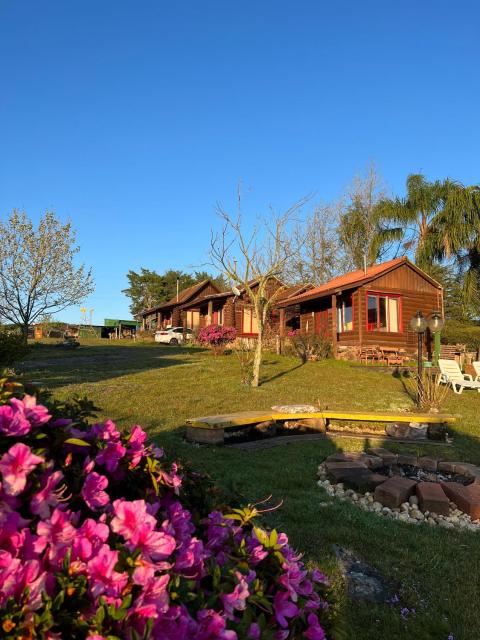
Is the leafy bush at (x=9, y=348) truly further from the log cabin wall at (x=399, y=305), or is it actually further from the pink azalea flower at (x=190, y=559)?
the log cabin wall at (x=399, y=305)

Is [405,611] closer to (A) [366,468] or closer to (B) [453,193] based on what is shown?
(A) [366,468]

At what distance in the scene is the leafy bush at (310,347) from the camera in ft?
67.6

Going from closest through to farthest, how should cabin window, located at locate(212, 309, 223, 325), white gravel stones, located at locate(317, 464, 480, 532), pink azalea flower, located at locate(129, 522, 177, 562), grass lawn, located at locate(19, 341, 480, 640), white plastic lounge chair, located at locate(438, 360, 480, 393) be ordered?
1. pink azalea flower, located at locate(129, 522, 177, 562)
2. grass lawn, located at locate(19, 341, 480, 640)
3. white gravel stones, located at locate(317, 464, 480, 532)
4. white plastic lounge chair, located at locate(438, 360, 480, 393)
5. cabin window, located at locate(212, 309, 223, 325)

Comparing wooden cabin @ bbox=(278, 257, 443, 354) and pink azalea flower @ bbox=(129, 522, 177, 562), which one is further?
wooden cabin @ bbox=(278, 257, 443, 354)

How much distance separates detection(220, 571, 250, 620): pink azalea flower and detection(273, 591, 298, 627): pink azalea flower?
0.42 ft

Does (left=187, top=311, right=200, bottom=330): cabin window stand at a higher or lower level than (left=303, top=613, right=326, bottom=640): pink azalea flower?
higher

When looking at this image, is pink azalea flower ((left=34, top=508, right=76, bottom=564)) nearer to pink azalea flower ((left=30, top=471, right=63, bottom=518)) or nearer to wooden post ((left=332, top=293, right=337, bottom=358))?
pink azalea flower ((left=30, top=471, right=63, bottom=518))

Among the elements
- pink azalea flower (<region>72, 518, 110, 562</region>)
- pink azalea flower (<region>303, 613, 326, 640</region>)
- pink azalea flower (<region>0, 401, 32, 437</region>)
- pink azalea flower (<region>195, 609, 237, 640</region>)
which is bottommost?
pink azalea flower (<region>303, 613, 326, 640</region>)

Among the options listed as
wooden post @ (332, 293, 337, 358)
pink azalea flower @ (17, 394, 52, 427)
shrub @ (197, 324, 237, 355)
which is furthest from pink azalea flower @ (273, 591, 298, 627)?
shrub @ (197, 324, 237, 355)

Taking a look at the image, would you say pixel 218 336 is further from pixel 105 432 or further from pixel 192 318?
pixel 105 432

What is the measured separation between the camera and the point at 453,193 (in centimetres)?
2480

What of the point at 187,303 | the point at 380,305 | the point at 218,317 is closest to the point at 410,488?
the point at 380,305

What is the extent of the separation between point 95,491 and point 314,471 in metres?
4.59

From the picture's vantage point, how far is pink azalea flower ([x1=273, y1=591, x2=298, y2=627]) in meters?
1.20
